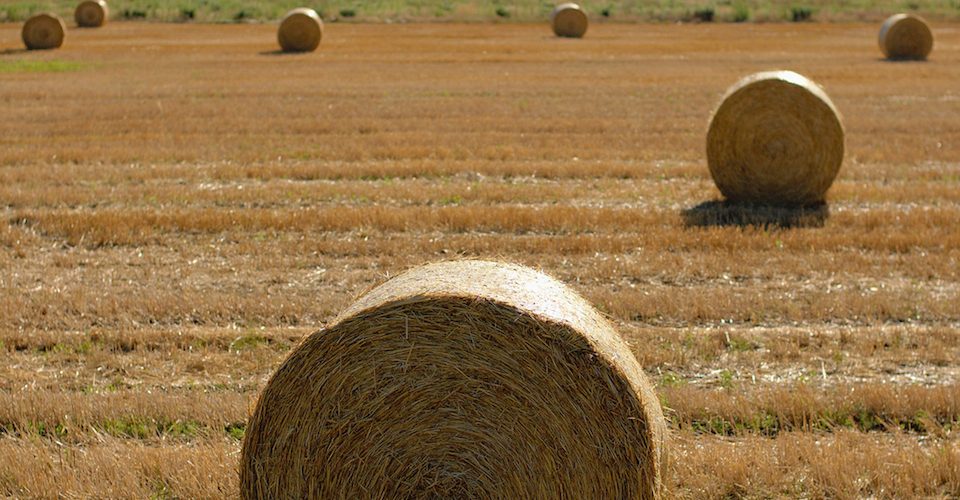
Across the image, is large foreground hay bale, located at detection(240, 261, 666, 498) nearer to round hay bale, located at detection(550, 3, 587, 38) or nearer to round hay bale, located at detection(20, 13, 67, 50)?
round hay bale, located at detection(20, 13, 67, 50)

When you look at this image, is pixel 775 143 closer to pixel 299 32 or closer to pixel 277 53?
pixel 299 32

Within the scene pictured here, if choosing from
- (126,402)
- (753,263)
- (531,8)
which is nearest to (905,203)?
(753,263)

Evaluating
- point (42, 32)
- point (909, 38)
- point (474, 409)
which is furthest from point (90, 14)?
point (474, 409)

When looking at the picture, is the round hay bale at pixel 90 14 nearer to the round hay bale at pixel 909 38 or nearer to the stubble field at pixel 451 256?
the stubble field at pixel 451 256

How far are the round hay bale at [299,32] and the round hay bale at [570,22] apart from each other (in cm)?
898

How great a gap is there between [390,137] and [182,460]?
11.5m

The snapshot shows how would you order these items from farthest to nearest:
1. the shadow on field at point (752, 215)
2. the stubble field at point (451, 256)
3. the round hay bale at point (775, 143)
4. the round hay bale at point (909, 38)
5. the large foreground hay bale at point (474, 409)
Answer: the round hay bale at point (909, 38) < the round hay bale at point (775, 143) < the shadow on field at point (752, 215) < the stubble field at point (451, 256) < the large foreground hay bale at point (474, 409)

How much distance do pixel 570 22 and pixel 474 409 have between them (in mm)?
35001

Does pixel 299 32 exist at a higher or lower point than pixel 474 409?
lower

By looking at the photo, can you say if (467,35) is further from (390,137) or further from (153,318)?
(153,318)

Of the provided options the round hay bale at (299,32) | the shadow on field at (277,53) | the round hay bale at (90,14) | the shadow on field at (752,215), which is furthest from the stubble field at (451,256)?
the round hay bale at (90,14)

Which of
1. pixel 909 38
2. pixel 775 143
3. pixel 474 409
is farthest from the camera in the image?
pixel 909 38

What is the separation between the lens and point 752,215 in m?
12.6

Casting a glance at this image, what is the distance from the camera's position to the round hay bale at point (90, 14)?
4206cm
